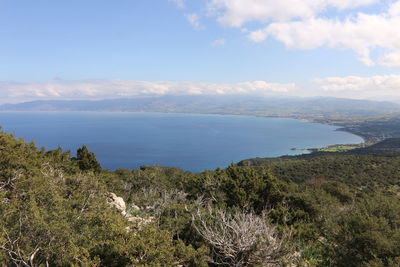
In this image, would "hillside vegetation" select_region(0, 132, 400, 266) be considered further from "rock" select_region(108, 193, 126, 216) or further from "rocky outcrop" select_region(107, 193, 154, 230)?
"rock" select_region(108, 193, 126, 216)

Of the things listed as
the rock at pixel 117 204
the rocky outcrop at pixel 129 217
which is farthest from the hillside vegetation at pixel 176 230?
the rock at pixel 117 204

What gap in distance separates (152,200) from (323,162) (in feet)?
166

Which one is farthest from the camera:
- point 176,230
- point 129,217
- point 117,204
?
point 117,204

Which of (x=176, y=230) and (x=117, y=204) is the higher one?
(x=176, y=230)

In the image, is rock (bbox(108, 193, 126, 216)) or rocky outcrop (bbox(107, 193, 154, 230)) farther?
rock (bbox(108, 193, 126, 216))

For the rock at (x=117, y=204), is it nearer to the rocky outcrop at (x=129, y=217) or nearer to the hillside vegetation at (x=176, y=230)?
the rocky outcrop at (x=129, y=217)

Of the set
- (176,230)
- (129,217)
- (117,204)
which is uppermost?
(176,230)

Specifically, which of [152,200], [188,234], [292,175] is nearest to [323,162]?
[292,175]

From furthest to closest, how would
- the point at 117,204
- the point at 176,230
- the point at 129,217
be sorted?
the point at 117,204 → the point at 129,217 → the point at 176,230

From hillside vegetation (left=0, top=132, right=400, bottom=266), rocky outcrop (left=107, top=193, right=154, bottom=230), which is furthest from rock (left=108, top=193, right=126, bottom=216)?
hillside vegetation (left=0, top=132, right=400, bottom=266)

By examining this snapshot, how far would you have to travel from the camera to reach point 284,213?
1531cm

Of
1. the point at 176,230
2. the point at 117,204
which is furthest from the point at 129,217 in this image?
the point at 176,230

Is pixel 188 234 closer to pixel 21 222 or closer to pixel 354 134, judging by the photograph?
pixel 21 222

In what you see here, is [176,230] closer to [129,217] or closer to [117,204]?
[129,217]
